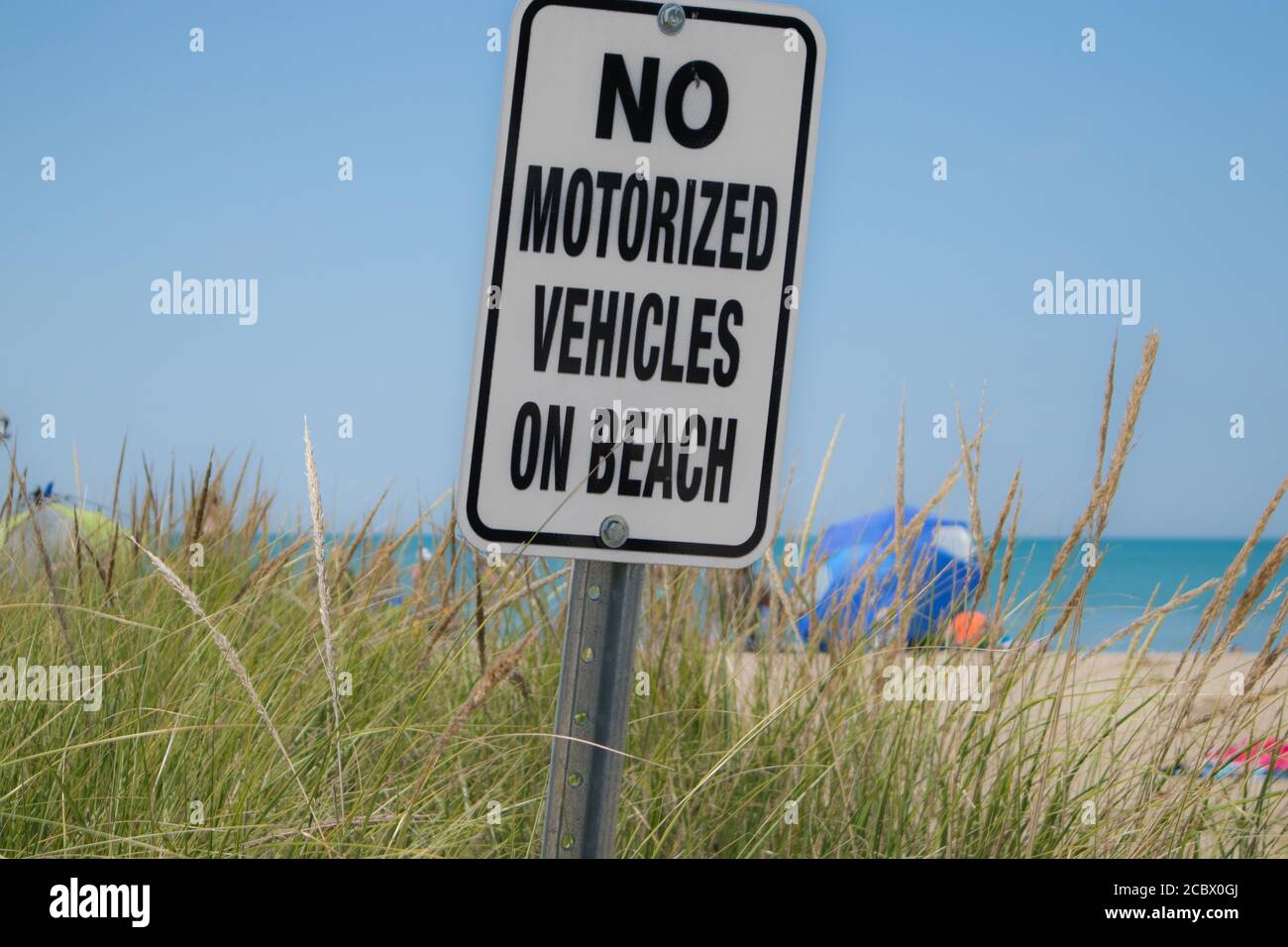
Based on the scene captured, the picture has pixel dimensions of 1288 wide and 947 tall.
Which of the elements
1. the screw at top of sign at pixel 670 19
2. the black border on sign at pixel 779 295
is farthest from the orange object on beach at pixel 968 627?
the screw at top of sign at pixel 670 19

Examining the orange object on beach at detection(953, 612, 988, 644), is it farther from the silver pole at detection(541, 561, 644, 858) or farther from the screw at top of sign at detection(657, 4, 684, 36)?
the screw at top of sign at detection(657, 4, 684, 36)

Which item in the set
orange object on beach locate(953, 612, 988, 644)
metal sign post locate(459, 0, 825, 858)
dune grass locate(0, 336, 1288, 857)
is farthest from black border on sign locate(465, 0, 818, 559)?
orange object on beach locate(953, 612, 988, 644)

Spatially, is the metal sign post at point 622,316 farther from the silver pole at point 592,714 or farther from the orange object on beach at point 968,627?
the orange object on beach at point 968,627

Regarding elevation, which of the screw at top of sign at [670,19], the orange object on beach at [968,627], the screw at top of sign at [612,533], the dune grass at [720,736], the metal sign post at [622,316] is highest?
the screw at top of sign at [670,19]

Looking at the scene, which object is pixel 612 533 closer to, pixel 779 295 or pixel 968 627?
pixel 779 295

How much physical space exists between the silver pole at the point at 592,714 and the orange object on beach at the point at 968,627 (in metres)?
1.43

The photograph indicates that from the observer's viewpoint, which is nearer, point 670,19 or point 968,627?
point 670,19

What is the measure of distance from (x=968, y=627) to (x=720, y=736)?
0.62m

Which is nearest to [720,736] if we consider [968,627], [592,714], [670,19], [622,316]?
[968,627]

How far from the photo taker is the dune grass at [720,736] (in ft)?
7.12

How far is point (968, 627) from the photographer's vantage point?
2.67m

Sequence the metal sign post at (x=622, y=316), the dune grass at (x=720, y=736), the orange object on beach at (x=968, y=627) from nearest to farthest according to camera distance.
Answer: the metal sign post at (x=622, y=316) → the dune grass at (x=720, y=736) → the orange object on beach at (x=968, y=627)
